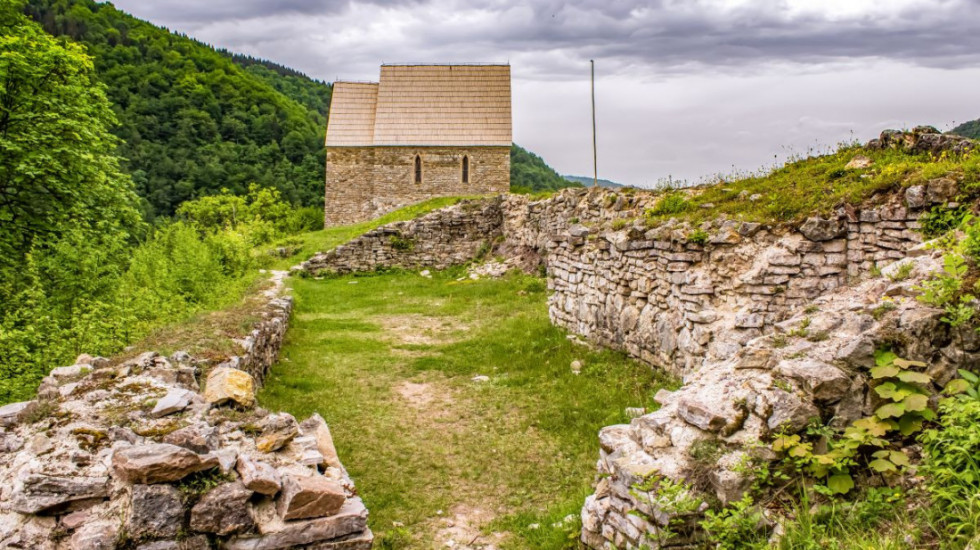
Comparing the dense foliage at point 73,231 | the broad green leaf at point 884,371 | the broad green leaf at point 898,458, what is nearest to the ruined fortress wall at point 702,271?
the broad green leaf at point 884,371

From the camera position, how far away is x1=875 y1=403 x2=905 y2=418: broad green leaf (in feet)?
12.5

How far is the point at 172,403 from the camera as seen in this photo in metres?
4.68

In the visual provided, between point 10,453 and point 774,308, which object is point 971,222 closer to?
point 774,308

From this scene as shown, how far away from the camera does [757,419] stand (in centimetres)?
421

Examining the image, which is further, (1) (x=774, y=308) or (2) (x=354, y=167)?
(2) (x=354, y=167)

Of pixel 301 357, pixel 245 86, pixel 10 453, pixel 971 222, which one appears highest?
pixel 245 86

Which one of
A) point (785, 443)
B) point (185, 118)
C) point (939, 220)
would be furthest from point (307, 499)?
point (185, 118)

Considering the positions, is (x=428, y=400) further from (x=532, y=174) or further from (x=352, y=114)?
(x=532, y=174)

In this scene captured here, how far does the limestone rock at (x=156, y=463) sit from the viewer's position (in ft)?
11.6

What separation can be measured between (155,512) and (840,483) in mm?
3938

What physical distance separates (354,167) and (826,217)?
27210 mm

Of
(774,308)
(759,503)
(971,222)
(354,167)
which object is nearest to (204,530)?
(759,503)

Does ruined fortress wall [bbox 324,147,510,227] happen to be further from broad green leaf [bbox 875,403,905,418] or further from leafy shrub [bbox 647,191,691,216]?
broad green leaf [bbox 875,403,905,418]

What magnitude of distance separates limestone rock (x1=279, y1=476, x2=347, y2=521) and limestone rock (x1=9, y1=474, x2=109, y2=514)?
3.25 ft
